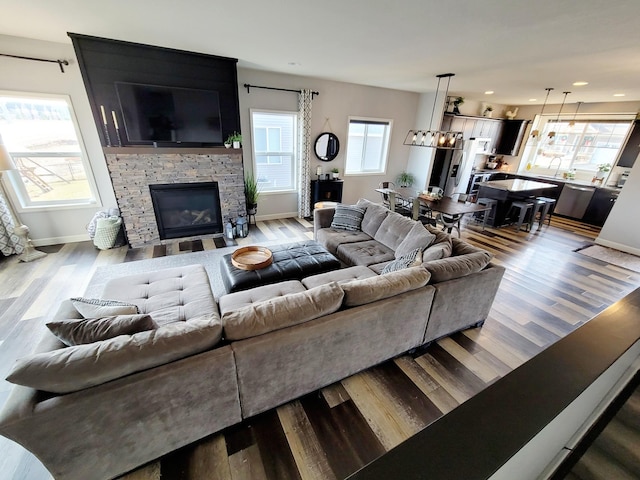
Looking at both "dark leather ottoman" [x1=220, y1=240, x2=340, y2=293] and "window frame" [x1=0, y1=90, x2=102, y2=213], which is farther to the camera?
"window frame" [x1=0, y1=90, x2=102, y2=213]

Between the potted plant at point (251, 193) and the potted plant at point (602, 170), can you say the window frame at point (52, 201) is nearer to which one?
the potted plant at point (251, 193)

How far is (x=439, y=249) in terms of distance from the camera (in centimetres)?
238

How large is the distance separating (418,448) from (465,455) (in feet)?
0.30

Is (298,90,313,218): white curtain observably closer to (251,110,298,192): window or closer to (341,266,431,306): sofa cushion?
(251,110,298,192): window

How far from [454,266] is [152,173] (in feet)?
13.8

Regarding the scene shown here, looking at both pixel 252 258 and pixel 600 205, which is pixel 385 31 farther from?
pixel 600 205

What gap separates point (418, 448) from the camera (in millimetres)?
541

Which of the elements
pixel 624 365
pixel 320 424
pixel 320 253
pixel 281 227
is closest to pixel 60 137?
pixel 281 227

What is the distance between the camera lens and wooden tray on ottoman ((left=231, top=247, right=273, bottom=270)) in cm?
259

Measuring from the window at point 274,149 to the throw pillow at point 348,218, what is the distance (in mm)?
2138

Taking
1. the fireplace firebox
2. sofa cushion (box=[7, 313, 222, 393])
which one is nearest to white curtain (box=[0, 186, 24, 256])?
the fireplace firebox

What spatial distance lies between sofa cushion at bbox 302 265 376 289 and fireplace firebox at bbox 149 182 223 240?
278 centimetres

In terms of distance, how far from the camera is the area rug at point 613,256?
A: 4.07 m

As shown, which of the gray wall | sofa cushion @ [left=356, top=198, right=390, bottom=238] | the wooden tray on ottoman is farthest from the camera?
the gray wall
